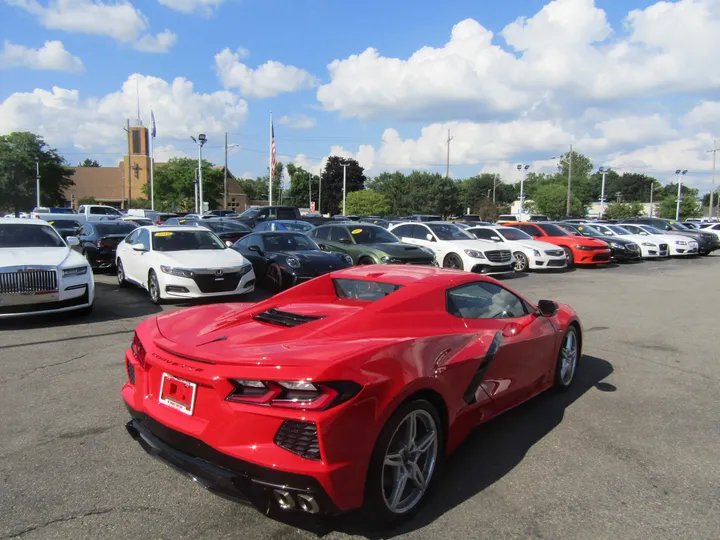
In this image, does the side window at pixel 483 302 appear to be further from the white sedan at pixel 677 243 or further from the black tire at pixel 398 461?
the white sedan at pixel 677 243

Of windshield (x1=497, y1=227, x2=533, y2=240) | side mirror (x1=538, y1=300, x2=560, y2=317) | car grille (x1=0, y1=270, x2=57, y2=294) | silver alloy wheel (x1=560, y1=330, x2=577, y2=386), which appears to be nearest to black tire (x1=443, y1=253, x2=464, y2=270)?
windshield (x1=497, y1=227, x2=533, y2=240)

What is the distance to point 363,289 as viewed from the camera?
414cm

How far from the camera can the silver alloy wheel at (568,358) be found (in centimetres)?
488

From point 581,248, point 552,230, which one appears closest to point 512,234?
point 581,248

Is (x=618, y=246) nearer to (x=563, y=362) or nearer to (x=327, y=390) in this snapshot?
(x=563, y=362)

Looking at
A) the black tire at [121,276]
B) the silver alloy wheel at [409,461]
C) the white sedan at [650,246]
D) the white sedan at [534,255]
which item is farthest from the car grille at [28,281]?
the white sedan at [650,246]

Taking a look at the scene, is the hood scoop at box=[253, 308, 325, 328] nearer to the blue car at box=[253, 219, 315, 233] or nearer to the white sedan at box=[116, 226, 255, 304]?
the white sedan at box=[116, 226, 255, 304]

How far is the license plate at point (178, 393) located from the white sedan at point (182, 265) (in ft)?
22.0

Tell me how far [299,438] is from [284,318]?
121cm

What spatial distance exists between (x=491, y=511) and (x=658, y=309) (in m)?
8.62

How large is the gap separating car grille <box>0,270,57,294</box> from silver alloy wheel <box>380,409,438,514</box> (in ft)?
22.0

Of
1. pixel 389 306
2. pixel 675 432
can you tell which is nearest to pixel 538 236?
pixel 675 432

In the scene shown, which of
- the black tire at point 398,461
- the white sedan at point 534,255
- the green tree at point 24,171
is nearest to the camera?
the black tire at point 398,461

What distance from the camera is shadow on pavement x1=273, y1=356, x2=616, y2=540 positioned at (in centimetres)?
278
